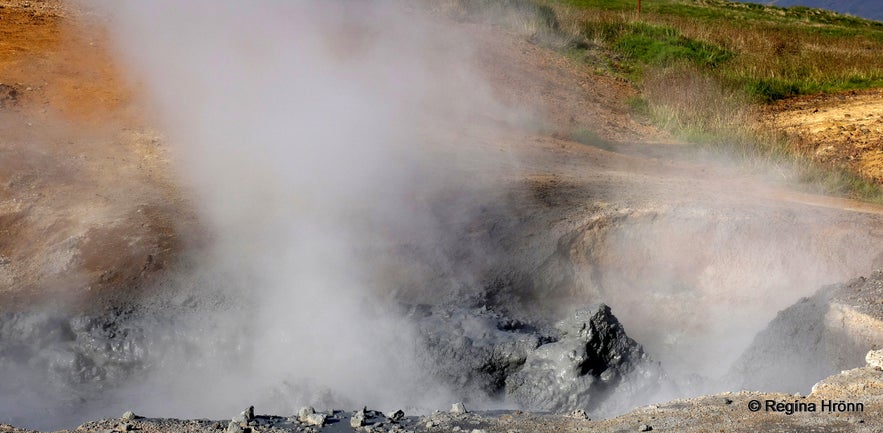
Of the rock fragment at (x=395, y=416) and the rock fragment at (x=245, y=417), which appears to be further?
the rock fragment at (x=395, y=416)

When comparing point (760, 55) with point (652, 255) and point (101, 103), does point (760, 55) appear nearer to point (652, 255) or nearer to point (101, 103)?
point (652, 255)

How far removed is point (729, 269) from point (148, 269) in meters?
3.97

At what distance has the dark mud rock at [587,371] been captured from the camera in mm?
4801

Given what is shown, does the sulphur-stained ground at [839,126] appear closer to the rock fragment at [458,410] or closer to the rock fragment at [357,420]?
the rock fragment at [458,410]

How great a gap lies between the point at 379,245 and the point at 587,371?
1.71m

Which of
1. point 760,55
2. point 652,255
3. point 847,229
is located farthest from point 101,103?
point 760,55

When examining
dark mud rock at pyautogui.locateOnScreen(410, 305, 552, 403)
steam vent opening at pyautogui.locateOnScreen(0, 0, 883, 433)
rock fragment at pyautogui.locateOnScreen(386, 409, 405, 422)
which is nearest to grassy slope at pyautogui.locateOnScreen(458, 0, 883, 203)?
steam vent opening at pyautogui.locateOnScreen(0, 0, 883, 433)

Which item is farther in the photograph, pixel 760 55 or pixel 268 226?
pixel 760 55

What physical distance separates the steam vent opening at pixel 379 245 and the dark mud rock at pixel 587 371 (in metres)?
0.01

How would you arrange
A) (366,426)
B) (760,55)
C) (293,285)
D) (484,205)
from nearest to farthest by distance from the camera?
(366,426), (293,285), (484,205), (760,55)

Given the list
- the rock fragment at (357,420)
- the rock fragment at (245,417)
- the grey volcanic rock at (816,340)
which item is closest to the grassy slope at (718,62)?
the grey volcanic rock at (816,340)

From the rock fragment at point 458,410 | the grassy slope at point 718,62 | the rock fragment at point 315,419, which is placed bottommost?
the grassy slope at point 718,62

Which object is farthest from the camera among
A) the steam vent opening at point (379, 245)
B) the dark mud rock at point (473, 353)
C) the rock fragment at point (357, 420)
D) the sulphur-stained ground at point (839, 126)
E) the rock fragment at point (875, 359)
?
the sulphur-stained ground at point (839, 126)

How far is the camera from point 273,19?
8219 mm
